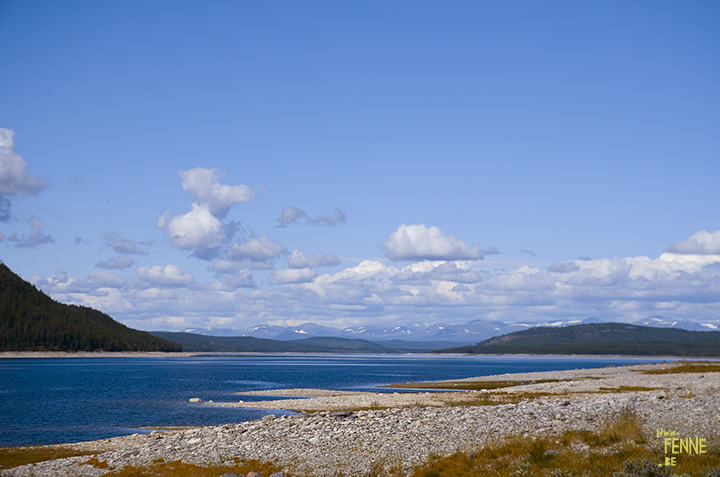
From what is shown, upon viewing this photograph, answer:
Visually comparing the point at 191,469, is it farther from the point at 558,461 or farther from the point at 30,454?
the point at 30,454

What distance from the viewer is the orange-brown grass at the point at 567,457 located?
2016 centimetres

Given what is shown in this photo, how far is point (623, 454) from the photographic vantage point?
21734mm

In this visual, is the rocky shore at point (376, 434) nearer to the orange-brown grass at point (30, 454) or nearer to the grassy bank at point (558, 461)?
the grassy bank at point (558, 461)

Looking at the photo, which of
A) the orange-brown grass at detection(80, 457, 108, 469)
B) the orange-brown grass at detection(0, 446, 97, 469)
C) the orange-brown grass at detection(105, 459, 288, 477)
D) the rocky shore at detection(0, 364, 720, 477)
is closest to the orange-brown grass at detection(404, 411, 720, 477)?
the rocky shore at detection(0, 364, 720, 477)

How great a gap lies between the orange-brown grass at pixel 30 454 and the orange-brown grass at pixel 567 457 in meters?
25.8

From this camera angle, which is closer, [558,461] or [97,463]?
[558,461]

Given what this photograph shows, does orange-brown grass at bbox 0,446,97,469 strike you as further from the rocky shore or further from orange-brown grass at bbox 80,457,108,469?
orange-brown grass at bbox 80,457,108,469

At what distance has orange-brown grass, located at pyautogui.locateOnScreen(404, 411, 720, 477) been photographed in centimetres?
2016

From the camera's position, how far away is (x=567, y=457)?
72.8 ft

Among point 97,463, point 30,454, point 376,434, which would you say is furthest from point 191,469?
point 30,454

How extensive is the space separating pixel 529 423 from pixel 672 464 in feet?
32.8

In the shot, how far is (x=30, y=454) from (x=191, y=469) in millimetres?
17532

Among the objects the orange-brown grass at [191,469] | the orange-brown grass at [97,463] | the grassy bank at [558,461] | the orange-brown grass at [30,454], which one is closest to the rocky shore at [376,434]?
the orange-brown grass at [97,463]

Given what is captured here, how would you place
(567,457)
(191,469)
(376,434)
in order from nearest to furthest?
(567,457) → (191,469) → (376,434)
